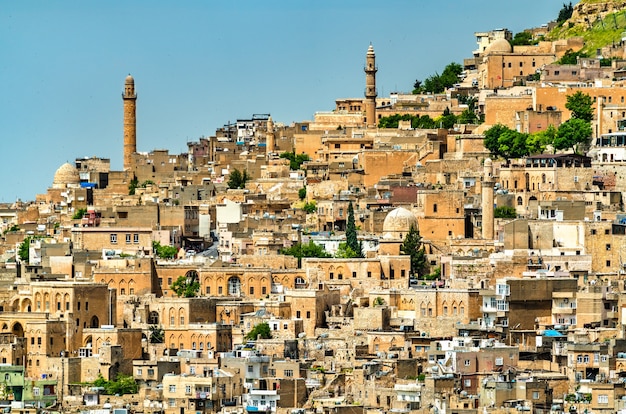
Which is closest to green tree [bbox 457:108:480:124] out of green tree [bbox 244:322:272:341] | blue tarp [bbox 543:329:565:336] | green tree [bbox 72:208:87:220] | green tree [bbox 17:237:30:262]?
green tree [bbox 72:208:87:220]

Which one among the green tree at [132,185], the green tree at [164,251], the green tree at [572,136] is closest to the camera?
the green tree at [164,251]

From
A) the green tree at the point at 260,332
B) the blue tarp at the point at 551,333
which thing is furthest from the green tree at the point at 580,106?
the blue tarp at the point at 551,333

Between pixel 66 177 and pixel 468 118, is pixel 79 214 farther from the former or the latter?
pixel 468 118

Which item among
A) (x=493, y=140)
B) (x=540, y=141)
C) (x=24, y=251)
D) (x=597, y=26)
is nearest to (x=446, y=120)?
(x=493, y=140)

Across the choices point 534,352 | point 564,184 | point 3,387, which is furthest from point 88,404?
point 564,184

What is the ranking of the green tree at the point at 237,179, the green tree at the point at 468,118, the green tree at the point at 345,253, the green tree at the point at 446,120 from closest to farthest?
the green tree at the point at 345,253 → the green tree at the point at 237,179 → the green tree at the point at 468,118 → the green tree at the point at 446,120

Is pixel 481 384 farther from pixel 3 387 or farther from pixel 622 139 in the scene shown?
pixel 622 139

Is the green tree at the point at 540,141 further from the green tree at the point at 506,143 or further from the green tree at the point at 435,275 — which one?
the green tree at the point at 435,275
